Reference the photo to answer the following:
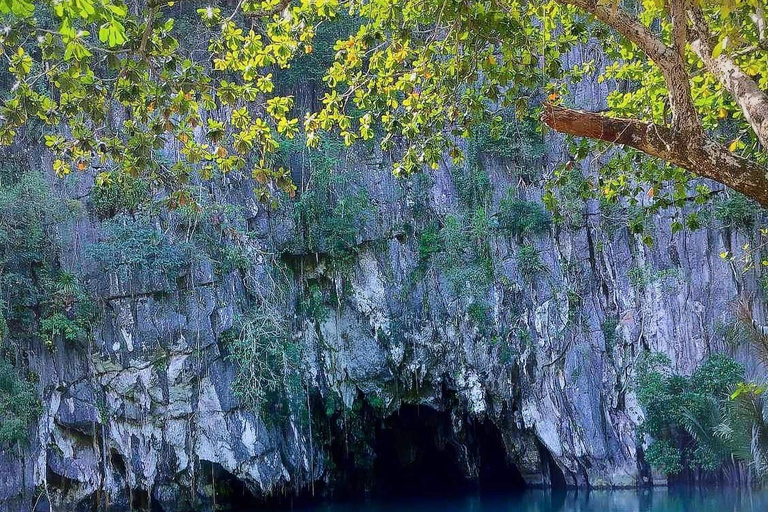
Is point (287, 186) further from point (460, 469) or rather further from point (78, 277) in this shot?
point (460, 469)

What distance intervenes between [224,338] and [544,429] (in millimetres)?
5797

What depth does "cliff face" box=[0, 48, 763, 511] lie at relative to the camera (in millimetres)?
11422

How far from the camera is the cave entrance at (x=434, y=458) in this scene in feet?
49.3

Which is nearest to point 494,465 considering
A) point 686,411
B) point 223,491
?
point 686,411

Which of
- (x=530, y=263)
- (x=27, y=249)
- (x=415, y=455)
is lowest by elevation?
(x=415, y=455)

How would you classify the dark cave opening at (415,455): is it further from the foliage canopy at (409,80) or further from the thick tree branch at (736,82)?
Answer: the thick tree branch at (736,82)

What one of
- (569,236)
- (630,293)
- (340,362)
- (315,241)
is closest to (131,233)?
(315,241)

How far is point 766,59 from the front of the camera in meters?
4.57

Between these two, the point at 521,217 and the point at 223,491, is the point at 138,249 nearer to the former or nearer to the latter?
the point at 223,491

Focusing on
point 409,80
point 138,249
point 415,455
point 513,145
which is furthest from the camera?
point 415,455

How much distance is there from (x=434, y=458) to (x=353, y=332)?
15.8 ft

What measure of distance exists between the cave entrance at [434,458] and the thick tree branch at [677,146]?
11584 mm

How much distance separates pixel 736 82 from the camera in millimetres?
3219

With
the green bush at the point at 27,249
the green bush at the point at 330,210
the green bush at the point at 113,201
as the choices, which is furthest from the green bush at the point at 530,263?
the green bush at the point at 27,249
